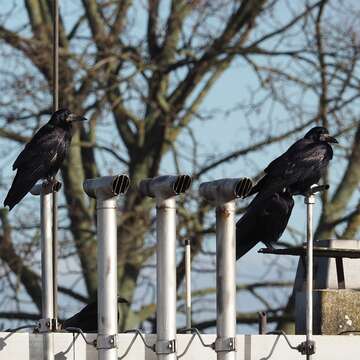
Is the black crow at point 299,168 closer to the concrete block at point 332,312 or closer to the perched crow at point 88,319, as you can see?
the concrete block at point 332,312

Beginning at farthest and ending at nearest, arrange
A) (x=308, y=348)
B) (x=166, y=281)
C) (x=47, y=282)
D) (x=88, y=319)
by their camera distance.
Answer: (x=88, y=319) < (x=308, y=348) < (x=47, y=282) < (x=166, y=281)

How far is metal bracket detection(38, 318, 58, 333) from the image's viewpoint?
43.0ft

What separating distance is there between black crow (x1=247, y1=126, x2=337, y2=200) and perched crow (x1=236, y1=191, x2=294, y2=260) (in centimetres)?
14

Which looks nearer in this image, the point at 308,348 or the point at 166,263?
the point at 166,263

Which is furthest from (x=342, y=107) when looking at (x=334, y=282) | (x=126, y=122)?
(x=334, y=282)

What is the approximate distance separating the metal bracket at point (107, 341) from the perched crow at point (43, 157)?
10.5 ft

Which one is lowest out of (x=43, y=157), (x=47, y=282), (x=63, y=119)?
(x=47, y=282)

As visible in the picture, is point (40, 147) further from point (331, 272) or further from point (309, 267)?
point (309, 267)

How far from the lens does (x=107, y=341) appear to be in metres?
12.9

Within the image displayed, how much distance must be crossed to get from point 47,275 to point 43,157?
3.24m

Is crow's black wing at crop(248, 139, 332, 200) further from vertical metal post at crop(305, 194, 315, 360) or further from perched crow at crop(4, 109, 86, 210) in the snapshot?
perched crow at crop(4, 109, 86, 210)

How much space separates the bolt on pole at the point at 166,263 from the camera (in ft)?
41.6

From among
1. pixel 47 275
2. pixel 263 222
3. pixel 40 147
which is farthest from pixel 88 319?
pixel 47 275

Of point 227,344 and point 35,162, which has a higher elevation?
point 35,162
